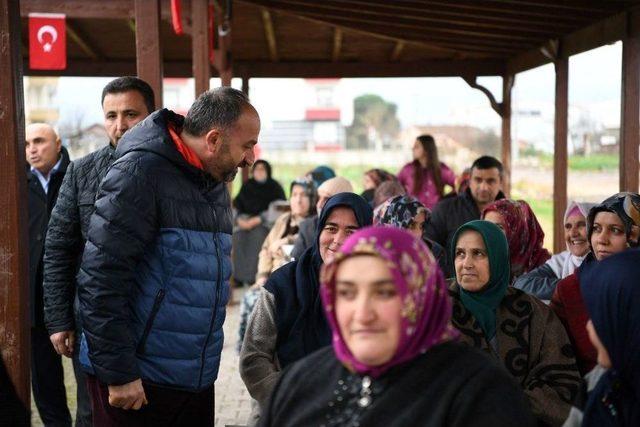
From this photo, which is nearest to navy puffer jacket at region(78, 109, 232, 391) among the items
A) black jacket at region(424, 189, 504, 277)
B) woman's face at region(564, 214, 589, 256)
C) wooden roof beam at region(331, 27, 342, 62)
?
woman's face at region(564, 214, 589, 256)

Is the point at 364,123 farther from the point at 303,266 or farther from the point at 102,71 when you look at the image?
the point at 303,266

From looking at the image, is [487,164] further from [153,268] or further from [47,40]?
[47,40]

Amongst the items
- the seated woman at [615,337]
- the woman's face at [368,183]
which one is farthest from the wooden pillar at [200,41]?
the seated woman at [615,337]

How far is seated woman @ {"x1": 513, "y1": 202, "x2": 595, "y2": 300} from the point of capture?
452 centimetres

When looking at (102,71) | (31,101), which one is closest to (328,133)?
(31,101)

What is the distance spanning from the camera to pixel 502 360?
10.6 ft

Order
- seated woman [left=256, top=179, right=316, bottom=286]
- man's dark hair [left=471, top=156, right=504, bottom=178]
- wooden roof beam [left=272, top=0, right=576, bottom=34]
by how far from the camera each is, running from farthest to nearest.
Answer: wooden roof beam [left=272, top=0, right=576, bottom=34], seated woman [left=256, top=179, right=316, bottom=286], man's dark hair [left=471, top=156, right=504, bottom=178]

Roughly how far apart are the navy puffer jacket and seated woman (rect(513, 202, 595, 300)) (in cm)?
201

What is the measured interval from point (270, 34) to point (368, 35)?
128 cm

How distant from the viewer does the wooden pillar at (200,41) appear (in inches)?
298

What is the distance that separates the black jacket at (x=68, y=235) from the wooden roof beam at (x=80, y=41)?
8.14 meters

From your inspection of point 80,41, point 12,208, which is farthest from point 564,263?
point 80,41

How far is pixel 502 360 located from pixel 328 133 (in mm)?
32830

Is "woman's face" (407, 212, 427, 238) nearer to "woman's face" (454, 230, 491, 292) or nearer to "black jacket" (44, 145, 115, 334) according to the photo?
"woman's face" (454, 230, 491, 292)
